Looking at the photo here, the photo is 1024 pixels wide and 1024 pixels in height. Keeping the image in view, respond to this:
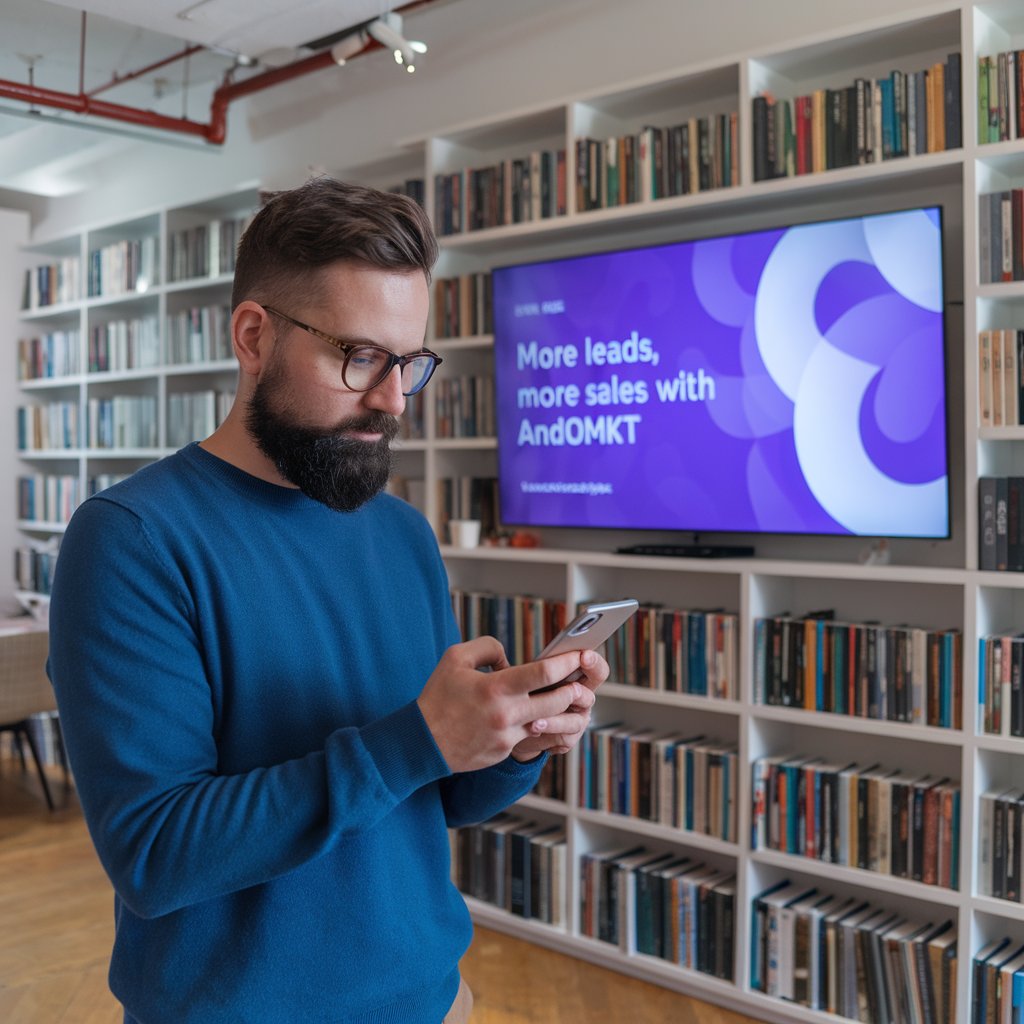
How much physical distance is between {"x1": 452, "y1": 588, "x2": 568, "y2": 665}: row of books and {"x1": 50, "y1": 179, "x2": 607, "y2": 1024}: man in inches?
90.6

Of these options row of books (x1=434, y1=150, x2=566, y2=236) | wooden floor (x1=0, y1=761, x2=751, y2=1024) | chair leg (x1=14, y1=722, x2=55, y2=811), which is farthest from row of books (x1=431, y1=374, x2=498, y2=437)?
chair leg (x1=14, y1=722, x2=55, y2=811)

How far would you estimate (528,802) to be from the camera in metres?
3.65

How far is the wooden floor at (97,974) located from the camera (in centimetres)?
316

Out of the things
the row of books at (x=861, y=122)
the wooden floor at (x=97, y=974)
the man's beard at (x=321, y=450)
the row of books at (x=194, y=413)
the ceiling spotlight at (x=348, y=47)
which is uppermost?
the ceiling spotlight at (x=348, y=47)

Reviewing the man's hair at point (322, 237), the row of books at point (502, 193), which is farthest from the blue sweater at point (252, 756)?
the row of books at point (502, 193)

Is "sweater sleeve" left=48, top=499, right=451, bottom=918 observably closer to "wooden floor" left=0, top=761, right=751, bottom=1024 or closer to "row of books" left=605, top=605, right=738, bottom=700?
"row of books" left=605, top=605, right=738, bottom=700

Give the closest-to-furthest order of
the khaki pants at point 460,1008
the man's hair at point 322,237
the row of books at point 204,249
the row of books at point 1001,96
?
the man's hair at point 322,237 → the khaki pants at point 460,1008 → the row of books at point 1001,96 → the row of books at point 204,249

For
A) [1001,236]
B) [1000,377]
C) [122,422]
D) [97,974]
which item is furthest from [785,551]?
[122,422]

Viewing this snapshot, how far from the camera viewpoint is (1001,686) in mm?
2654

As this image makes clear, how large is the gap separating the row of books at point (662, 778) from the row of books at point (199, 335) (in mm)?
2640

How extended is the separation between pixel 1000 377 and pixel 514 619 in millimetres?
1705

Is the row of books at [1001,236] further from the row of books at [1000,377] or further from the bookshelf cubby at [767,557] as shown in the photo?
the row of books at [1000,377]

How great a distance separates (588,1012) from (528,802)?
698 mm

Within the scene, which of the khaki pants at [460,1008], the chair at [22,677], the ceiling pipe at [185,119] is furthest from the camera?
the chair at [22,677]
